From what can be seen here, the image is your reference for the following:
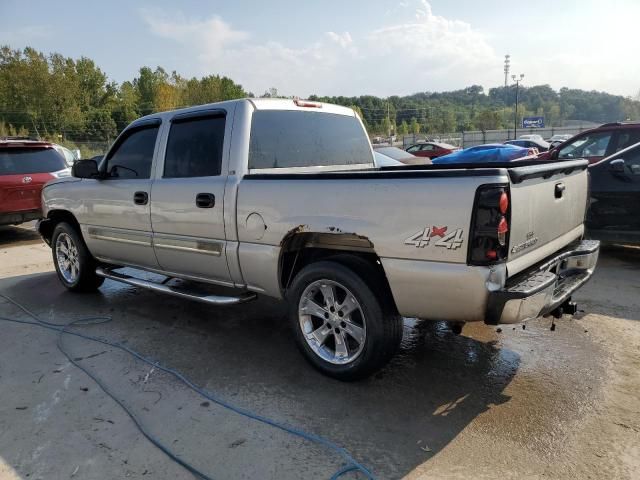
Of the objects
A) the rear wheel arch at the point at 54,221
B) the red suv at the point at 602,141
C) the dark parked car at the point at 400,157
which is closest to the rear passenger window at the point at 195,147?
the rear wheel arch at the point at 54,221

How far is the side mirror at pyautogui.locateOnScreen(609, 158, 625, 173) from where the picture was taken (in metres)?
6.09

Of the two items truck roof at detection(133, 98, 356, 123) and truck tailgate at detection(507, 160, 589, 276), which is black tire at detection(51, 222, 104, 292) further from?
truck tailgate at detection(507, 160, 589, 276)

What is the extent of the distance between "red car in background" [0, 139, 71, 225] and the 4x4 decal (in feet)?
27.8

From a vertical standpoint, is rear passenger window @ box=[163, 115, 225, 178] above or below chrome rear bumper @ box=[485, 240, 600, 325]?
above

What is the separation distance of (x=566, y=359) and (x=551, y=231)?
1073 mm

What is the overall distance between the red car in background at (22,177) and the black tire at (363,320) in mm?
7591

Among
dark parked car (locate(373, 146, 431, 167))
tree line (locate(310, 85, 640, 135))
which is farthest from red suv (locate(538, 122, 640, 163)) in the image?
tree line (locate(310, 85, 640, 135))

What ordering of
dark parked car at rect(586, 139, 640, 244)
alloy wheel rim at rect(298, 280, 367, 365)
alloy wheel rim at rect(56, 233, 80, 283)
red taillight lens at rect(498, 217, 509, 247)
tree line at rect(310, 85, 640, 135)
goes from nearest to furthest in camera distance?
red taillight lens at rect(498, 217, 509, 247)
alloy wheel rim at rect(298, 280, 367, 365)
alloy wheel rim at rect(56, 233, 80, 283)
dark parked car at rect(586, 139, 640, 244)
tree line at rect(310, 85, 640, 135)

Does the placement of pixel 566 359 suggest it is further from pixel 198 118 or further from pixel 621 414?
pixel 198 118

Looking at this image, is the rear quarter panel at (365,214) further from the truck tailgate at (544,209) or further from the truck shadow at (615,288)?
the truck shadow at (615,288)

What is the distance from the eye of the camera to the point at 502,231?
8.71ft

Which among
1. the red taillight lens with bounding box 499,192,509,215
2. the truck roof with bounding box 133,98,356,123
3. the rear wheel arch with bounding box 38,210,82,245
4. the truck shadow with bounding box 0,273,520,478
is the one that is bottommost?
the truck shadow with bounding box 0,273,520,478

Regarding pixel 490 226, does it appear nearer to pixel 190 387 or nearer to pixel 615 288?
pixel 190 387

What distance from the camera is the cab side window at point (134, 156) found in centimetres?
462
